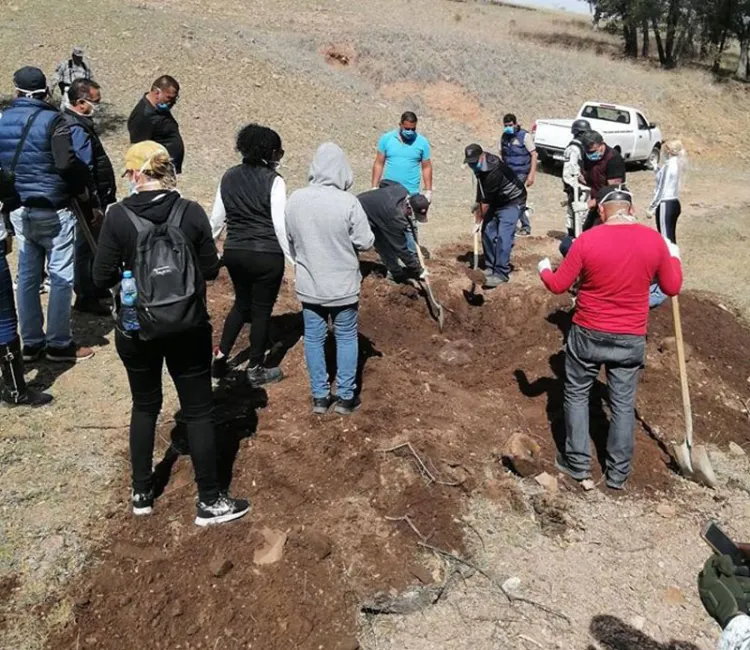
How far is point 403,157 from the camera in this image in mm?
7523

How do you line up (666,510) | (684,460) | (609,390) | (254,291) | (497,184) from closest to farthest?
(666,510), (609,390), (684,460), (254,291), (497,184)

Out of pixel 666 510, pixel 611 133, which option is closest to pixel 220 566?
pixel 666 510

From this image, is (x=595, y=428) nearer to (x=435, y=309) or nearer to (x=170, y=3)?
(x=435, y=309)

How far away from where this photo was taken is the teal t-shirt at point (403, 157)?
752cm

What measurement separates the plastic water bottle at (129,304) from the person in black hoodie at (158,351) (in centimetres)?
5

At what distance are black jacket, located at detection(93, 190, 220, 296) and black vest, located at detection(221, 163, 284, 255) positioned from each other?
4.16ft

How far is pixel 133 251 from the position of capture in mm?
3217

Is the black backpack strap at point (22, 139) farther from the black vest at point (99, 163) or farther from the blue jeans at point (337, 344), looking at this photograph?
the blue jeans at point (337, 344)

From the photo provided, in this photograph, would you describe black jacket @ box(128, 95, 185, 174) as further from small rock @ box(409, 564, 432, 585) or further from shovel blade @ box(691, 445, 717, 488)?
shovel blade @ box(691, 445, 717, 488)

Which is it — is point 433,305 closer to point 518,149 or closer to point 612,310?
point 612,310

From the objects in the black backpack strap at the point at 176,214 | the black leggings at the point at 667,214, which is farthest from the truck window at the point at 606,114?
the black backpack strap at the point at 176,214

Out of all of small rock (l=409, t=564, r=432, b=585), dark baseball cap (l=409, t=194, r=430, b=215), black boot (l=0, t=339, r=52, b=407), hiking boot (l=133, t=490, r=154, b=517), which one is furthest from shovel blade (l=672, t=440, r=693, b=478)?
black boot (l=0, t=339, r=52, b=407)

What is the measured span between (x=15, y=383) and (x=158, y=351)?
1.89 meters

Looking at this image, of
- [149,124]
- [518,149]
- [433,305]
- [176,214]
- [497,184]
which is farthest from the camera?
[518,149]
